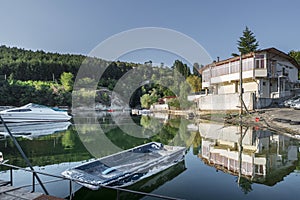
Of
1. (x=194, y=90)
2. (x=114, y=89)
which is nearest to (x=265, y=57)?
(x=194, y=90)

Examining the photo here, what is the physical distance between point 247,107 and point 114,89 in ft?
127

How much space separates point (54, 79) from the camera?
210ft

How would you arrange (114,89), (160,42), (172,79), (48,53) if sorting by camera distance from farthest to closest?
(48,53)
(114,89)
(172,79)
(160,42)

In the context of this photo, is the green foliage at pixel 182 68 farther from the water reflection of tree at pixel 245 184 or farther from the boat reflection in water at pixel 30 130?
the water reflection of tree at pixel 245 184

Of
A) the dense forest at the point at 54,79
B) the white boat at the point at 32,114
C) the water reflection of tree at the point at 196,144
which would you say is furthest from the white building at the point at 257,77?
the white boat at the point at 32,114

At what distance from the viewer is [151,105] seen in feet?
157

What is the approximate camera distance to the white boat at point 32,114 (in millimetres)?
22641

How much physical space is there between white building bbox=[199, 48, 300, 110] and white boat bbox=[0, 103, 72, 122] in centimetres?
1790

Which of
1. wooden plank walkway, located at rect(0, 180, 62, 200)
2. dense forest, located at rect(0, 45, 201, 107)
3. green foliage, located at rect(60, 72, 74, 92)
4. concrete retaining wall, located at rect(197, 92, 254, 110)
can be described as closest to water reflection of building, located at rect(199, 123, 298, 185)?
wooden plank walkway, located at rect(0, 180, 62, 200)

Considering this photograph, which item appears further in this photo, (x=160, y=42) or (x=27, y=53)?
(x=27, y=53)

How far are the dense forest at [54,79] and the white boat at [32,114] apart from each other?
21.6m

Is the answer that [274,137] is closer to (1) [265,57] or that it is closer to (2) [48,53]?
(1) [265,57]

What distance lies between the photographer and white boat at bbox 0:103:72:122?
22.6 meters

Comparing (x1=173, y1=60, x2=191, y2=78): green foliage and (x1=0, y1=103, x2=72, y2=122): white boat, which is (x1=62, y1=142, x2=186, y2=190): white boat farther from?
(x1=173, y1=60, x2=191, y2=78): green foliage
